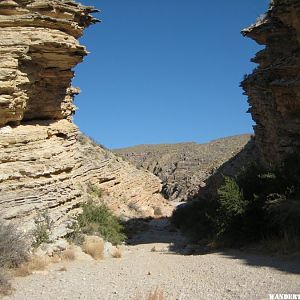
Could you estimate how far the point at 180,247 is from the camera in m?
19.3

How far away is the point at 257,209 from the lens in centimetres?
1611

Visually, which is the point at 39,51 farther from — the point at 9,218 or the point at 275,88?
the point at 275,88

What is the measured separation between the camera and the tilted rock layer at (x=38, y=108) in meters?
15.4

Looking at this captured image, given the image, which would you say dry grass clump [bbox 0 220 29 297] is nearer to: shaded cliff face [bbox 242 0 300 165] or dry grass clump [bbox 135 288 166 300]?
dry grass clump [bbox 135 288 166 300]

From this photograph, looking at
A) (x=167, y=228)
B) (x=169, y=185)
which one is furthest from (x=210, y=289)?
(x=169, y=185)

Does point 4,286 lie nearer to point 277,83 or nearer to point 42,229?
point 42,229

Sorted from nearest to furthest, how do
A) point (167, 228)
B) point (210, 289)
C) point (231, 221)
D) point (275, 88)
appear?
1. point (210, 289)
2. point (231, 221)
3. point (275, 88)
4. point (167, 228)

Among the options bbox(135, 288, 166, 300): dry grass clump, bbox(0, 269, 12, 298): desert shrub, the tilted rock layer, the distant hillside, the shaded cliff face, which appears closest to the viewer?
bbox(135, 288, 166, 300): dry grass clump

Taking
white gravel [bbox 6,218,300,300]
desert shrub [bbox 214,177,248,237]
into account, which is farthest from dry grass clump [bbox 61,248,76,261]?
desert shrub [bbox 214,177,248,237]

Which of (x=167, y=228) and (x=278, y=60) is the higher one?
(x=278, y=60)

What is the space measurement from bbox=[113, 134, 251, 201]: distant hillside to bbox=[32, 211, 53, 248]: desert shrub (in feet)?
112

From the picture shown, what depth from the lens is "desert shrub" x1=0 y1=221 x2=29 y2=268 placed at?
1166 cm

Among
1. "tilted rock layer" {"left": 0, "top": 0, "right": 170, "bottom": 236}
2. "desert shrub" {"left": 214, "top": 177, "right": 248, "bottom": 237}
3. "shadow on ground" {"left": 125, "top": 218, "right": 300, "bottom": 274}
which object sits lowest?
"shadow on ground" {"left": 125, "top": 218, "right": 300, "bottom": 274}

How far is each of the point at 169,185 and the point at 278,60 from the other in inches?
1469
